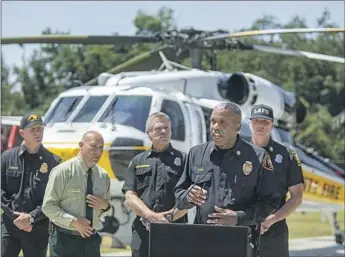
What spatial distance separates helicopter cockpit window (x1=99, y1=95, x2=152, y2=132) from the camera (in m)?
8.62

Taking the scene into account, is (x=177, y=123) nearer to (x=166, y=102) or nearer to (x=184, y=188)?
(x=166, y=102)

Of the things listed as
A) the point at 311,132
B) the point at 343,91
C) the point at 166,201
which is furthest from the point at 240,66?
the point at 166,201

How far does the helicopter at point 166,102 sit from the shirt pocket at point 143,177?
9.45ft

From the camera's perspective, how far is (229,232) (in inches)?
130

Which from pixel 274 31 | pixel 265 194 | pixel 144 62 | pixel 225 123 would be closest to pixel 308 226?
pixel 144 62

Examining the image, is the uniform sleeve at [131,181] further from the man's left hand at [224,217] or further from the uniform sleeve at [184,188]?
the man's left hand at [224,217]

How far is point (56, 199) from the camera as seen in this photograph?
16.5ft

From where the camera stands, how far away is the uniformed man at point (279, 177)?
4.88m

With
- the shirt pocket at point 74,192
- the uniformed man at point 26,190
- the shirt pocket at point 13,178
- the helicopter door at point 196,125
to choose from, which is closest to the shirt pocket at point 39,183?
the uniformed man at point 26,190

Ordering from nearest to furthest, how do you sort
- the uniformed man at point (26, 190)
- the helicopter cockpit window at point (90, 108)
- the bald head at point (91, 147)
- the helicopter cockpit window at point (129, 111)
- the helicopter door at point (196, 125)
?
the bald head at point (91, 147) < the uniformed man at point (26, 190) < the helicopter cockpit window at point (129, 111) < the helicopter cockpit window at point (90, 108) < the helicopter door at point (196, 125)

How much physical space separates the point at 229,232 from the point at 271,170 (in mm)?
1034

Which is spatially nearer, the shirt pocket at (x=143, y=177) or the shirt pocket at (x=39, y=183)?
the shirt pocket at (x=143, y=177)

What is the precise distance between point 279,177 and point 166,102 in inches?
160

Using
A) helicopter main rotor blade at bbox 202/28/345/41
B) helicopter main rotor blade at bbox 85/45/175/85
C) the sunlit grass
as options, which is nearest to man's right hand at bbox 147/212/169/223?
helicopter main rotor blade at bbox 202/28/345/41
